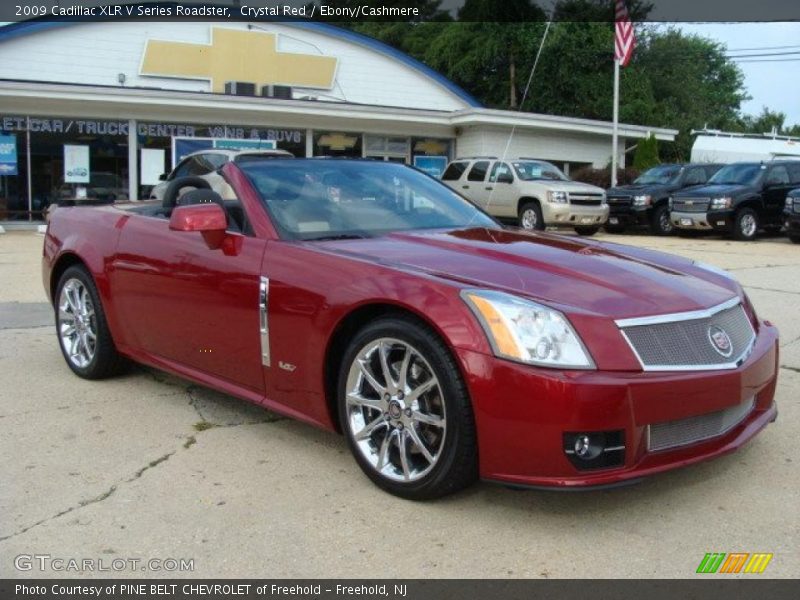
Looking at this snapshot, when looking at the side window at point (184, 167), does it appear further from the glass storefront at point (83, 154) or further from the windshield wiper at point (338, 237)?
the windshield wiper at point (338, 237)

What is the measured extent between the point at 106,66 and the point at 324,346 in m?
21.0

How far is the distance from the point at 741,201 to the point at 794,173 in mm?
1943

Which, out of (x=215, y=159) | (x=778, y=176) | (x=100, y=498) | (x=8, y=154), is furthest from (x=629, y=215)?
(x=100, y=498)

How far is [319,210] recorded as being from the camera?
167 inches

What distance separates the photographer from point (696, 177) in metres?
19.6

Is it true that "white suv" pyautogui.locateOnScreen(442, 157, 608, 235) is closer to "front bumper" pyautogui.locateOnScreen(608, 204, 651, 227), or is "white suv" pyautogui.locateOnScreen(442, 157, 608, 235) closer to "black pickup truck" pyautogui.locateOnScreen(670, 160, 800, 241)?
"front bumper" pyautogui.locateOnScreen(608, 204, 651, 227)

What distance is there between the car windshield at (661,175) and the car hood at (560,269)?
16589 mm

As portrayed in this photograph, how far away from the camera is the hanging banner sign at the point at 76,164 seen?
2006 cm

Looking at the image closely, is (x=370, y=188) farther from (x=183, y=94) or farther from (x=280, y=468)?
(x=183, y=94)

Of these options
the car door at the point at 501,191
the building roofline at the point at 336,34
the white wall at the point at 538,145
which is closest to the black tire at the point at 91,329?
the car door at the point at 501,191

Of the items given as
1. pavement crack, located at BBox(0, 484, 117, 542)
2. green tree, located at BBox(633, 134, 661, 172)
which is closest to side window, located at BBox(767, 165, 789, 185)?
green tree, located at BBox(633, 134, 661, 172)

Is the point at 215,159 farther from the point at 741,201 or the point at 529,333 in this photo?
the point at 741,201

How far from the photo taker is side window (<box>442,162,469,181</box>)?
19844 mm
